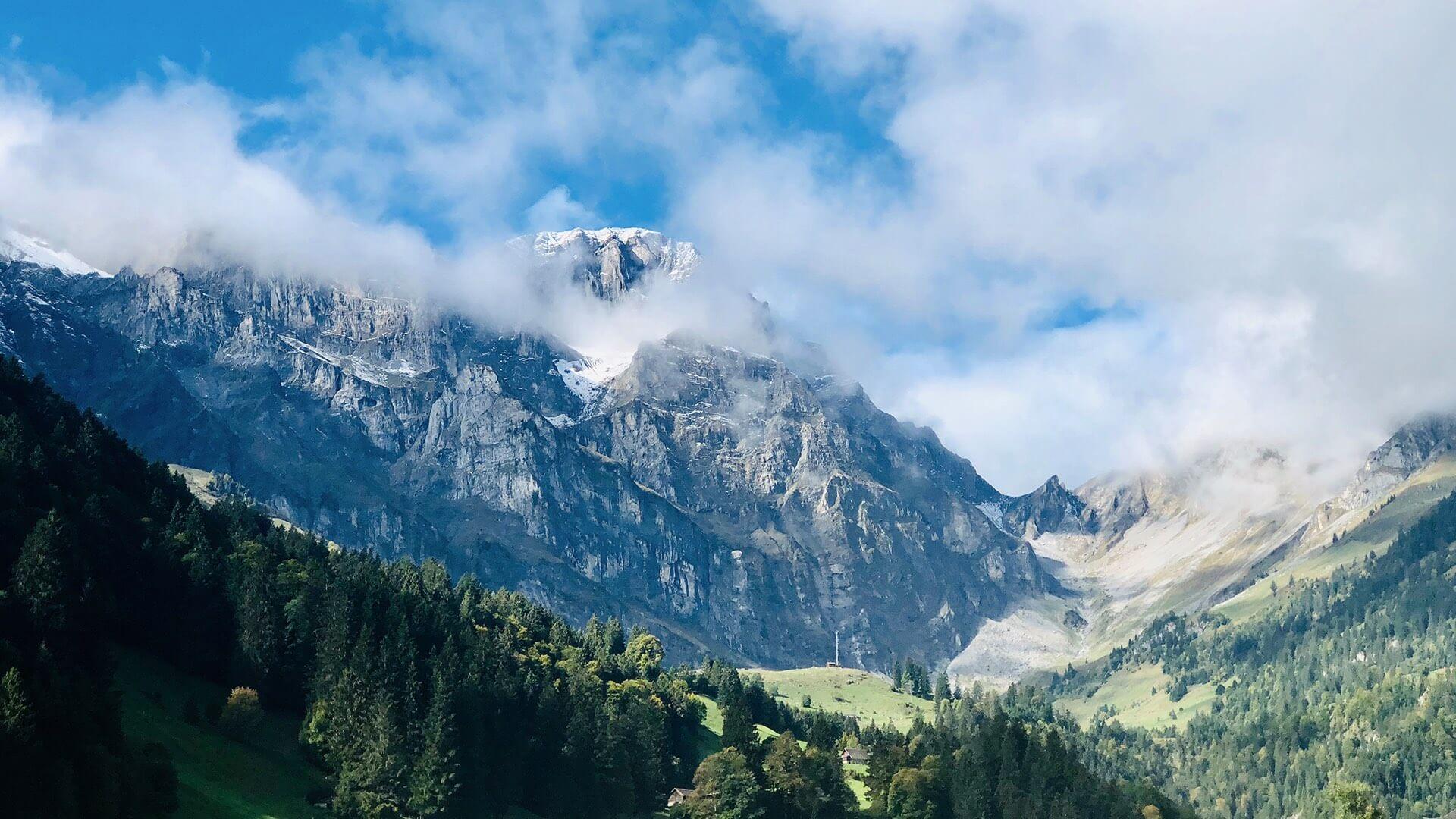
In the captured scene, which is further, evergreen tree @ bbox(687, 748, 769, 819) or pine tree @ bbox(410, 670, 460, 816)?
evergreen tree @ bbox(687, 748, 769, 819)

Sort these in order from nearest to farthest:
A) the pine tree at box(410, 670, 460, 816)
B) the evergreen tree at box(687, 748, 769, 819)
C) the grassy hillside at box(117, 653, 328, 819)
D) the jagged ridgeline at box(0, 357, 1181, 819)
Result: the jagged ridgeline at box(0, 357, 1181, 819)
the grassy hillside at box(117, 653, 328, 819)
the pine tree at box(410, 670, 460, 816)
the evergreen tree at box(687, 748, 769, 819)

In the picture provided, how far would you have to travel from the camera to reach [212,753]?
9969cm

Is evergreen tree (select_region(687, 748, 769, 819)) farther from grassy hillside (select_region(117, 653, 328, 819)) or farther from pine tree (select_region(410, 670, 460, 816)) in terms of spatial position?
grassy hillside (select_region(117, 653, 328, 819))

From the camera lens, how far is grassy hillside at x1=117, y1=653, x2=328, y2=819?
92375mm

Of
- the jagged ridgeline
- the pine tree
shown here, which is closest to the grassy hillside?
the jagged ridgeline

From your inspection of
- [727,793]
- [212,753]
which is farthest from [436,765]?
[727,793]

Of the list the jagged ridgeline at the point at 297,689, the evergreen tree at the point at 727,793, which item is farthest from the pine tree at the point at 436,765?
the evergreen tree at the point at 727,793

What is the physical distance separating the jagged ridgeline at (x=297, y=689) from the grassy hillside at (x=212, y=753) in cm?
47

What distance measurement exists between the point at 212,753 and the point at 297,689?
20.0m

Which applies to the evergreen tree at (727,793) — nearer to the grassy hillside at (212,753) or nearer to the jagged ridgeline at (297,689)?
the jagged ridgeline at (297,689)

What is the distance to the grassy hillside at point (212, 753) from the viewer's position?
3637 inches

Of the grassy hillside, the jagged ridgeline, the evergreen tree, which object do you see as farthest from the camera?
the evergreen tree

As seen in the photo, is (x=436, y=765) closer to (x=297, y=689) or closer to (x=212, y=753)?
(x=212, y=753)

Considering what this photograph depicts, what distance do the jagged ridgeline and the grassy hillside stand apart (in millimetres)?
475
